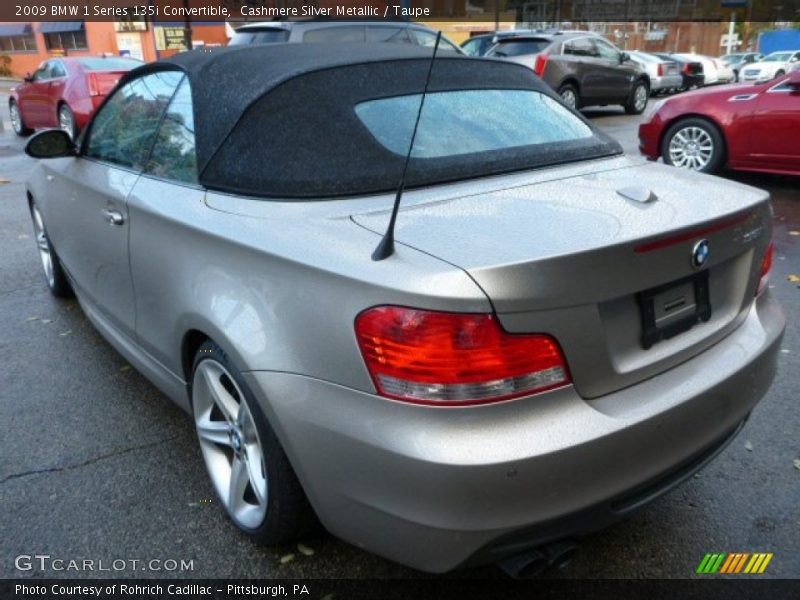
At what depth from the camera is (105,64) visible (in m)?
12.3

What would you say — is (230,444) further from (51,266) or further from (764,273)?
(51,266)

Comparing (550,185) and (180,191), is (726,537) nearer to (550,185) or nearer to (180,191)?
(550,185)

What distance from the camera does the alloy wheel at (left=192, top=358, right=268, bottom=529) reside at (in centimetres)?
225

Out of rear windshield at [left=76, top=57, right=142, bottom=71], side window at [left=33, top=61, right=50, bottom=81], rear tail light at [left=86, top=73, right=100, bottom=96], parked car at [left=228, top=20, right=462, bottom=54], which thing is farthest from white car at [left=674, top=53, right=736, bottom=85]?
side window at [left=33, top=61, right=50, bottom=81]

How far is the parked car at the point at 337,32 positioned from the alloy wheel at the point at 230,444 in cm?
806

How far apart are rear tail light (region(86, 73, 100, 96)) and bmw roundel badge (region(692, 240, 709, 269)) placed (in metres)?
11.9

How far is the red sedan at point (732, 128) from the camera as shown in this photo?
7141mm

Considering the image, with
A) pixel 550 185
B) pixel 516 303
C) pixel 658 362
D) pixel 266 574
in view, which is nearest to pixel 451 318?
pixel 516 303

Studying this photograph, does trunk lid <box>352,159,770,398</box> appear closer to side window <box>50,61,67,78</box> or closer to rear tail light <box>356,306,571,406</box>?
rear tail light <box>356,306,571,406</box>

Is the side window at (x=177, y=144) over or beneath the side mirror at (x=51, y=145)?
over

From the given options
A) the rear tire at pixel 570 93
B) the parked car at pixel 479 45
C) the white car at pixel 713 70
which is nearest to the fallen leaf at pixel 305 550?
the rear tire at pixel 570 93

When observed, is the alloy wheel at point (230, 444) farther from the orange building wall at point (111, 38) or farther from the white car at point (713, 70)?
the orange building wall at point (111, 38)

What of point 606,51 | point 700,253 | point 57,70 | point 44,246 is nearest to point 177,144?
point 700,253

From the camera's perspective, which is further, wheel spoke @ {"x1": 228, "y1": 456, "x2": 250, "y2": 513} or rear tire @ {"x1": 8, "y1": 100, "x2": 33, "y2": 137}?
rear tire @ {"x1": 8, "y1": 100, "x2": 33, "y2": 137}
